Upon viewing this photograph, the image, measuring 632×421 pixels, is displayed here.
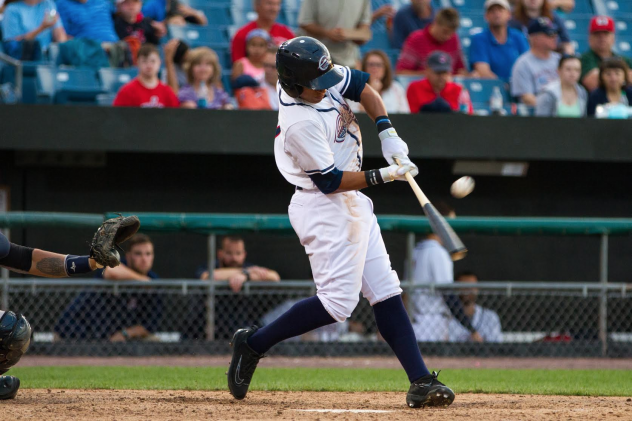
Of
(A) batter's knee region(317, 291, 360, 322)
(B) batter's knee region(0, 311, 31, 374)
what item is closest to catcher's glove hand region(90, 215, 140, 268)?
(B) batter's knee region(0, 311, 31, 374)

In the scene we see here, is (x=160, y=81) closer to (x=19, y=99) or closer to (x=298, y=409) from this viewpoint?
(x=19, y=99)

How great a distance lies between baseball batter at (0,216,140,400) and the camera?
13.3ft

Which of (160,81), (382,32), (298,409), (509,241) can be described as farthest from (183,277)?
(298,409)

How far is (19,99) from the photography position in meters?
7.93

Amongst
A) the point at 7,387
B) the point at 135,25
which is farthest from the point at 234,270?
the point at 135,25

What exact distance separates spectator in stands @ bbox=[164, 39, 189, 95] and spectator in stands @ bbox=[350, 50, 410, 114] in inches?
66.1

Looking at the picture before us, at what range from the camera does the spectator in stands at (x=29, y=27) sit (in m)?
8.60

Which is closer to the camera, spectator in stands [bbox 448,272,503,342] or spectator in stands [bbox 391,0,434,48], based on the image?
spectator in stands [bbox 448,272,503,342]

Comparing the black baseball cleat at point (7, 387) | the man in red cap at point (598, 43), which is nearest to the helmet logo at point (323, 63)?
the black baseball cleat at point (7, 387)

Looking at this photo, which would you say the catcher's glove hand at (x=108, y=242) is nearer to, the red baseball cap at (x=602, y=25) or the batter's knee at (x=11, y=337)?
the batter's knee at (x=11, y=337)

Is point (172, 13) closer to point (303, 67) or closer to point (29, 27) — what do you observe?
point (29, 27)

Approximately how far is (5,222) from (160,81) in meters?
2.29

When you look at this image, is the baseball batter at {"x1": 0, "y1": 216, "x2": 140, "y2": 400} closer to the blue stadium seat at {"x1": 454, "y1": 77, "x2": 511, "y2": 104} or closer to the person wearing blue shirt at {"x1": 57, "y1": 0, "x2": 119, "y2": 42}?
the person wearing blue shirt at {"x1": 57, "y1": 0, "x2": 119, "y2": 42}

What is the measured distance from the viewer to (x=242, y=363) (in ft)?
14.0
